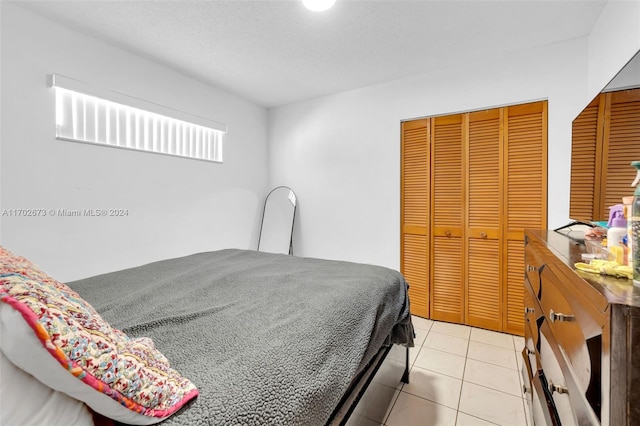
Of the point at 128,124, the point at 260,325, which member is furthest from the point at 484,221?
the point at 128,124

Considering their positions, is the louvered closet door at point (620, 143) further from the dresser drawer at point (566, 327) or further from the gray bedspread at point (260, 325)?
the gray bedspread at point (260, 325)

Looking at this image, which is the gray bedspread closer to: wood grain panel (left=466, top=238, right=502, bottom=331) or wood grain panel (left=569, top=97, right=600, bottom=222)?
wood grain panel (left=569, top=97, right=600, bottom=222)

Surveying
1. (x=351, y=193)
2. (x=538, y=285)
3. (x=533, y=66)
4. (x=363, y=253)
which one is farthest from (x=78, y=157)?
(x=533, y=66)

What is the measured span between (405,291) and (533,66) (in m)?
2.30

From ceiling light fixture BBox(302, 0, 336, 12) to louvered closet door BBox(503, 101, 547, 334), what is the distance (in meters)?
1.83

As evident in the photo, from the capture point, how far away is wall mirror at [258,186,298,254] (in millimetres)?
3674

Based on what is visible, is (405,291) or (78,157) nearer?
(405,291)

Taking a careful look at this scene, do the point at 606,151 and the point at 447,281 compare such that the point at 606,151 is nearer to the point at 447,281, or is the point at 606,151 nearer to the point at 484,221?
the point at 484,221

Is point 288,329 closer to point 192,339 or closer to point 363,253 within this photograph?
point 192,339

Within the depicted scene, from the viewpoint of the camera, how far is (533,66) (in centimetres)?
237

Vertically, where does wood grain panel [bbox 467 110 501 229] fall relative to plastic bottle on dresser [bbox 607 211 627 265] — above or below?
above

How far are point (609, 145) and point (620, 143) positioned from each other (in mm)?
93

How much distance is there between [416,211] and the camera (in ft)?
9.53

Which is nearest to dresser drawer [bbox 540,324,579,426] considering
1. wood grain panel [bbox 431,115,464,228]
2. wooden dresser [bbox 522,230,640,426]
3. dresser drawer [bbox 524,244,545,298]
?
wooden dresser [bbox 522,230,640,426]
